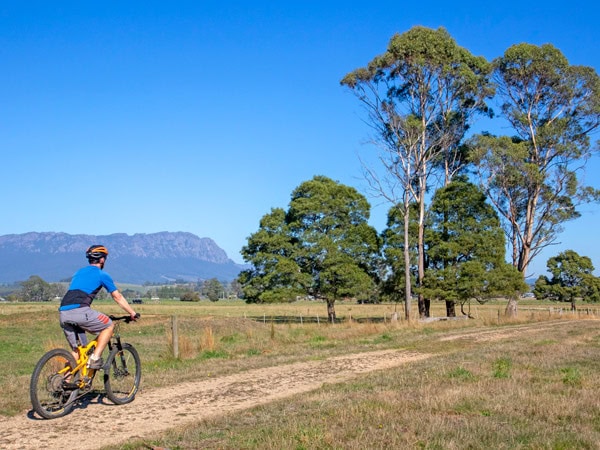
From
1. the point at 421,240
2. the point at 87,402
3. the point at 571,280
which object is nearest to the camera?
the point at 87,402

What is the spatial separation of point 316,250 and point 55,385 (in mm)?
32216

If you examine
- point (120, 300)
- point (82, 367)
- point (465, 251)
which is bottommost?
point (82, 367)

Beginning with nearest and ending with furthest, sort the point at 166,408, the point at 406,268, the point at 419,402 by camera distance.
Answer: the point at 419,402, the point at 166,408, the point at 406,268

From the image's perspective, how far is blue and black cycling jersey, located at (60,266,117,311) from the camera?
7.98 metres

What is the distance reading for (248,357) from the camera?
15016 millimetres

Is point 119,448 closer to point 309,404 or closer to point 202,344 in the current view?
point 309,404

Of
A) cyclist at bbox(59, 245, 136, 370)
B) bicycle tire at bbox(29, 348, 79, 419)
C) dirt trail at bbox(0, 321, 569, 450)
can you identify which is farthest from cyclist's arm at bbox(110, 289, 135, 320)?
dirt trail at bbox(0, 321, 569, 450)

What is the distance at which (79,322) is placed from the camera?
7941mm

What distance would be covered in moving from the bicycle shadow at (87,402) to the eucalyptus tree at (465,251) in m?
29.3

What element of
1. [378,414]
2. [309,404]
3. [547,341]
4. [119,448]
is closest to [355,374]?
[309,404]

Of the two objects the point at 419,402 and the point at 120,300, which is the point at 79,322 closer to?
the point at 120,300

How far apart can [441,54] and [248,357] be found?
2681 cm

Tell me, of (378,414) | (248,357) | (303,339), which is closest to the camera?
(378,414)

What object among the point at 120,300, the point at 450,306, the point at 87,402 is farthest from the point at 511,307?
the point at 120,300
